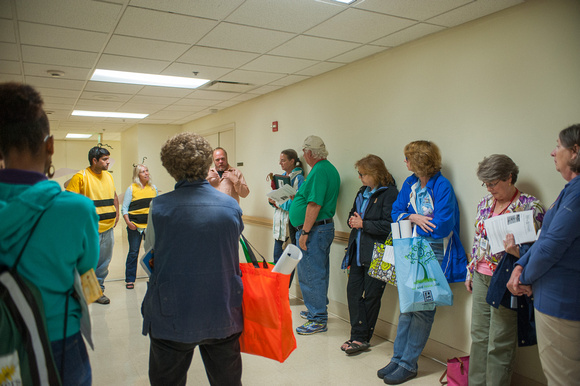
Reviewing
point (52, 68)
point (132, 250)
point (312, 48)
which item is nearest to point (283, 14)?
point (312, 48)

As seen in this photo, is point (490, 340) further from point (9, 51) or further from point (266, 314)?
point (9, 51)

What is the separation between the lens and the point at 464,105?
301cm

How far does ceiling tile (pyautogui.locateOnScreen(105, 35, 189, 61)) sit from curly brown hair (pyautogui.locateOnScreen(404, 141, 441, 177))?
2.10 meters

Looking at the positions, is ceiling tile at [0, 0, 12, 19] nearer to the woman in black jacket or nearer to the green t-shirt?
the green t-shirt

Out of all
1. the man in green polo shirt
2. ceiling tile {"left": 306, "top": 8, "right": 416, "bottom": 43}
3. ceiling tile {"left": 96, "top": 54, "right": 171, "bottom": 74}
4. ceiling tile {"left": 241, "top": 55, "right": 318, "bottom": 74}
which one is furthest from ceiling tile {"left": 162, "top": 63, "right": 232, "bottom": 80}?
Answer: ceiling tile {"left": 306, "top": 8, "right": 416, "bottom": 43}

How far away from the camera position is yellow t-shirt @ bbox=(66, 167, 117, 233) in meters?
4.39

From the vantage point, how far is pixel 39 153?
1.25 metres

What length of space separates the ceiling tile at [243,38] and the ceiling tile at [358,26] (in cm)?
30

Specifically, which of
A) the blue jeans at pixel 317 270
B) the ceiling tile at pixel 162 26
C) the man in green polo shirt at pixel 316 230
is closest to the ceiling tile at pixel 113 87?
the ceiling tile at pixel 162 26

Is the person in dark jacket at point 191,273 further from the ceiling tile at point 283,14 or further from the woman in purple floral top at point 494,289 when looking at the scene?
the woman in purple floral top at point 494,289

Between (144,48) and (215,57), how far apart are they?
64 cm

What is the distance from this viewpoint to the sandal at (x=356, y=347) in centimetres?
332

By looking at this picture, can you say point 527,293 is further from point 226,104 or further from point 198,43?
point 226,104

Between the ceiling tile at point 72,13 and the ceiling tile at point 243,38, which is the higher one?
the ceiling tile at point 243,38
